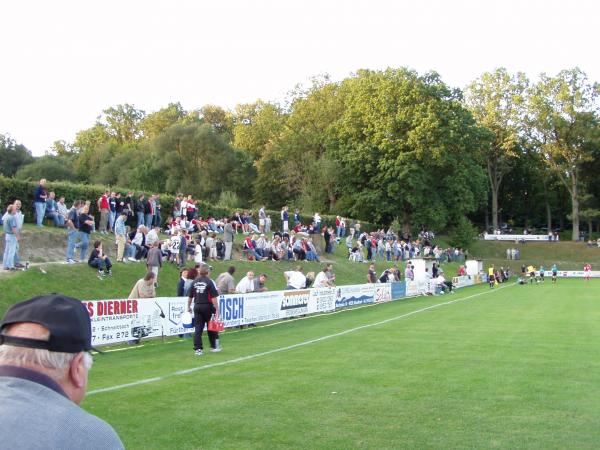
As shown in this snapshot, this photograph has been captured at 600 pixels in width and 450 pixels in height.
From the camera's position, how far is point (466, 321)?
22.0 meters

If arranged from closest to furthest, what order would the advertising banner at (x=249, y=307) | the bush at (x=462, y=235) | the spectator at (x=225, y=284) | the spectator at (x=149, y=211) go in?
the advertising banner at (x=249, y=307), the spectator at (x=225, y=284), the spectator at (x=149, y=211), the bush at (x=462, y=235)

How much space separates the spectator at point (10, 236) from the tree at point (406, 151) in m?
51.3

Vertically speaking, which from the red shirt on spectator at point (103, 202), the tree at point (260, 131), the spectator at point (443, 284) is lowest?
the spectator at point (443, 284)

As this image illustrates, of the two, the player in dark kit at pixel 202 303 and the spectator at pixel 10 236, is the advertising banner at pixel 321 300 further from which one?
the player in dark kit at pixel 202 303

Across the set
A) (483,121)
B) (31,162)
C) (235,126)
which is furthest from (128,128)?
(483,121)

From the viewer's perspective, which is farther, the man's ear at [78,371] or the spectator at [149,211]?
the spectator at [149,211]

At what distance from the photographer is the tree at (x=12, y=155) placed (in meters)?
67.4

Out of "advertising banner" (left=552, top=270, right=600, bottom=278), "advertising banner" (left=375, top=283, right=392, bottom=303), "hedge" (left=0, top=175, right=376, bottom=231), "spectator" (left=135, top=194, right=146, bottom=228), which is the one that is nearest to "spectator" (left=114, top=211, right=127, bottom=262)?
"spectator" (left=135, top=194, right=146, bottom=228)

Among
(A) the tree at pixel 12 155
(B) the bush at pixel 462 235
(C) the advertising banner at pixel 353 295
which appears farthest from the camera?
(B) the bush at pixel 462 235

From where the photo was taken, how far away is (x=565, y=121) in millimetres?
84000

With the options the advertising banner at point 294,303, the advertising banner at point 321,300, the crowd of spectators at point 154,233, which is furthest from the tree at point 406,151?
the advertising banner at point 294,303

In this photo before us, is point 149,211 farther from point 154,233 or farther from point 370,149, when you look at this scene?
point 370,149

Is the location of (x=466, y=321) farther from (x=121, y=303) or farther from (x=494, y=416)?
(x=494, y=416)

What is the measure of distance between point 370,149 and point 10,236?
53391mm
